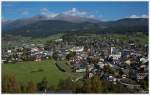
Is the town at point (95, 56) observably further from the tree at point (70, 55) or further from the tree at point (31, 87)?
the tree at point (31, 87)

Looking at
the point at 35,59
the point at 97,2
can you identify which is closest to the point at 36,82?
the point at 35,59

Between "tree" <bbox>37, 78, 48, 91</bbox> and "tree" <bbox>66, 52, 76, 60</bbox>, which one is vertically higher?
"tree" <bbox>66, 52, 76, 60</bbox>

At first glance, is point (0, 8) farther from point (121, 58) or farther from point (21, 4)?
point (121, 58)

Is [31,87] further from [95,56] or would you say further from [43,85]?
[95,56]

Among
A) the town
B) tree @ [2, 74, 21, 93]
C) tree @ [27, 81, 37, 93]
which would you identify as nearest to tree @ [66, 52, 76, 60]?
the town

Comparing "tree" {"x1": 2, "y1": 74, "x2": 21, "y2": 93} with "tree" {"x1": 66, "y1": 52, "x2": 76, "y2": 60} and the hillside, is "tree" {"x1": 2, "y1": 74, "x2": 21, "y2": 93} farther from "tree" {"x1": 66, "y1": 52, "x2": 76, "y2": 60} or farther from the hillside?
"tree" {"x1": 66, "y1": 52, "x2": 76, "y2": 60}

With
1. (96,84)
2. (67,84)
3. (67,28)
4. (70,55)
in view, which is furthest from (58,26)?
(96,84)
